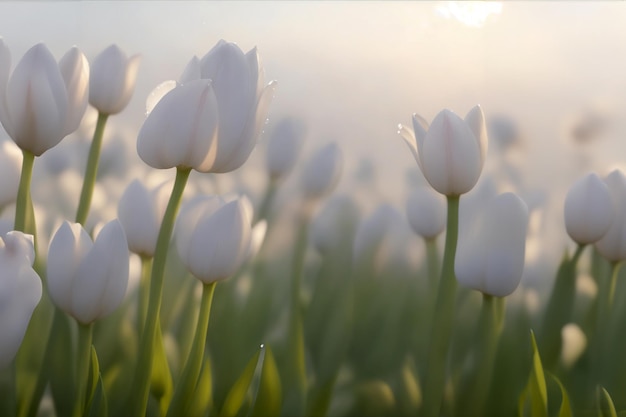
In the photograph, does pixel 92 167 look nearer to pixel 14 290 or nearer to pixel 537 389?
pixel 14 290

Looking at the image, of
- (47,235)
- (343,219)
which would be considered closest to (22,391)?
(47,235)

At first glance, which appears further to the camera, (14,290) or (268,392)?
(268,392)

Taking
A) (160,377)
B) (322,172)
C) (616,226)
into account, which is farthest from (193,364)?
(616,226)

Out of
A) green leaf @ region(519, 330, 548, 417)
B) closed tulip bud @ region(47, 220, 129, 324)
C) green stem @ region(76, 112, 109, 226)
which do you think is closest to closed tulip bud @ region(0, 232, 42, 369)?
closed tulip bud @ region(47, 220, 129, 324)

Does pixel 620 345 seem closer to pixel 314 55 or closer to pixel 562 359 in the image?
pixel 562 359

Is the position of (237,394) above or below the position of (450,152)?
below

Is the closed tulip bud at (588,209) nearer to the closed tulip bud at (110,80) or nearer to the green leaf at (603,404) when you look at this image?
the green leaf at (603,404)

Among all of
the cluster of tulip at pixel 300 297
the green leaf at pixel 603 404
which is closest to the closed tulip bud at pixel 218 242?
the cluster of tulip at pixel 300 297
